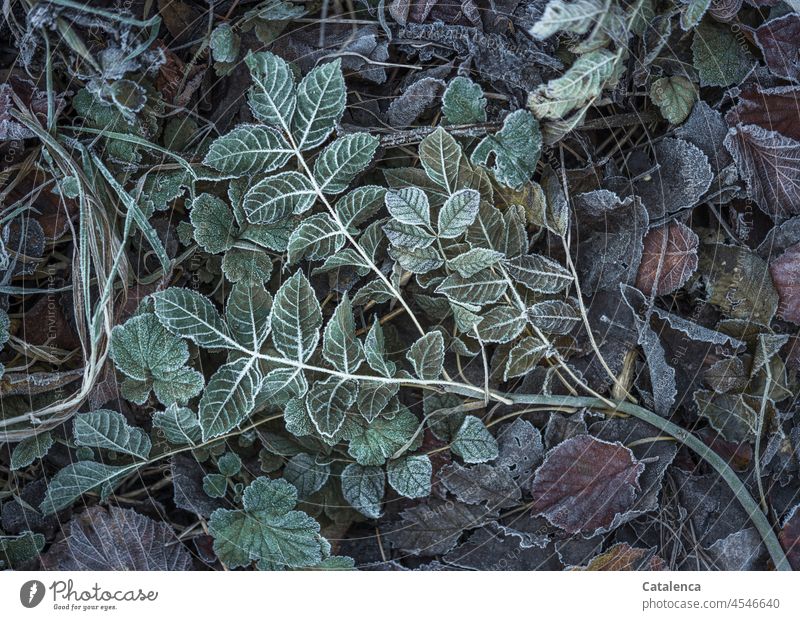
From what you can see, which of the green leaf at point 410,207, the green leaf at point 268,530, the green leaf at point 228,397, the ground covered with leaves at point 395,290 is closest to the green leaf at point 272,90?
the ground covered with leaves at point 395,290

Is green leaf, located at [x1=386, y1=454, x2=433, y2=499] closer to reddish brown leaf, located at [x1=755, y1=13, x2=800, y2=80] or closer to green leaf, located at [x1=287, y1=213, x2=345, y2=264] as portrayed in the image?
green leaf, located at [x1=287, y1=213, x2=345, y2=264]

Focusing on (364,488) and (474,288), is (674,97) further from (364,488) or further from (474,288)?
(364,488)

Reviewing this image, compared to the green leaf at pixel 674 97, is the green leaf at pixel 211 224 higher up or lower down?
higher up

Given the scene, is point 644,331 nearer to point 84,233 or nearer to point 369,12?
point 369,12

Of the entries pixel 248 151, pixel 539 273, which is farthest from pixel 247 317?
pixel 539 273

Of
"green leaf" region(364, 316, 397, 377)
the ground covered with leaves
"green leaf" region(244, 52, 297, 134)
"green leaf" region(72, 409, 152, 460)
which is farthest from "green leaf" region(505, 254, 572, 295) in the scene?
"green leaf" region(72, 409, 152, 460)

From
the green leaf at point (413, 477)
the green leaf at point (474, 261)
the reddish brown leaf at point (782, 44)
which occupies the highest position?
the reddish brown leaf at point (782, 44)

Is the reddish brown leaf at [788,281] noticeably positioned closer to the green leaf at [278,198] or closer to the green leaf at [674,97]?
the green leaf at [674,97]
